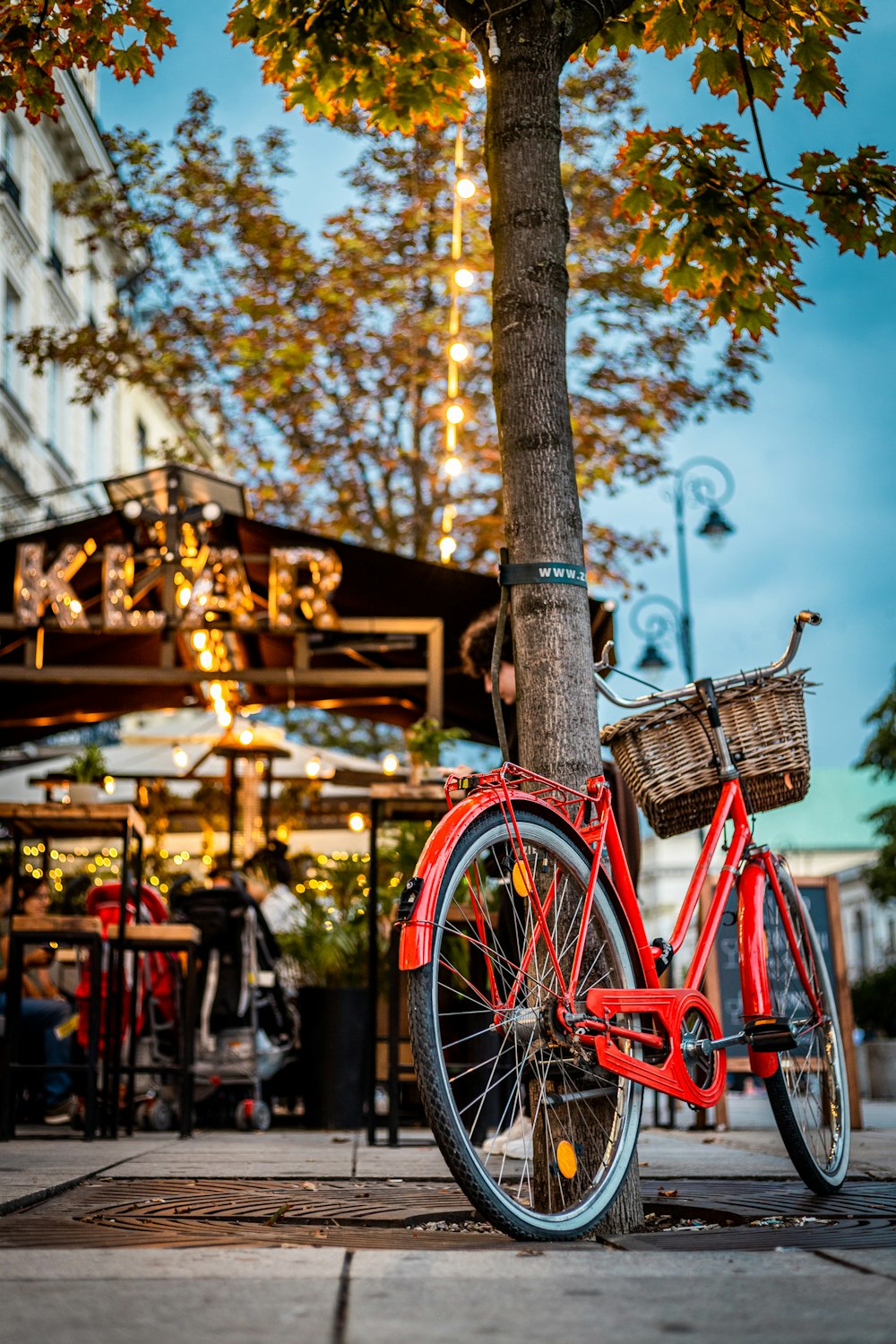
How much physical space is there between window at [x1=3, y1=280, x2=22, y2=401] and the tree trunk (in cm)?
2258

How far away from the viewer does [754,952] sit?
4184mm

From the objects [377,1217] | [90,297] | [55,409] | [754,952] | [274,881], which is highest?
[90,297]

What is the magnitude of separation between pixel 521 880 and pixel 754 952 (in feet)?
3.14

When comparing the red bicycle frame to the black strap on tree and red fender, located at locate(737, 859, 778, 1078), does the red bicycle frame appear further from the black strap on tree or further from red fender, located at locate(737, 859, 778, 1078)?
the black strap on tree

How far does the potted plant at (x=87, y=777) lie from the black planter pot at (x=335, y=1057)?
5.39ft

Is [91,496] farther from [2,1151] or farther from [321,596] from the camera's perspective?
[2,1151]

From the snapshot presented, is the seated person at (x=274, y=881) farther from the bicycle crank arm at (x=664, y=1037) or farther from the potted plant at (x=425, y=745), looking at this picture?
the bicycle crank arm at (x=664, y=1037)

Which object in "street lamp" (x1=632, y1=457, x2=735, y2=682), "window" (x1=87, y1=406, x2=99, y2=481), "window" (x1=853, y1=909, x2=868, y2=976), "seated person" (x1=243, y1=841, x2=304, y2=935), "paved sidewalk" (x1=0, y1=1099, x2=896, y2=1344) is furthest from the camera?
"window" (x1=853, y1=909, x2=868, y2=976)

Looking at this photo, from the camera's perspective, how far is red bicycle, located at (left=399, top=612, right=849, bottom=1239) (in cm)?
315

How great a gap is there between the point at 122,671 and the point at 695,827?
614 cm

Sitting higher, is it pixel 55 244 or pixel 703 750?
pixel 55 244

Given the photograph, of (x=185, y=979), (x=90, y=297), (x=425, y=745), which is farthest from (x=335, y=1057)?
(x=90, y=297)

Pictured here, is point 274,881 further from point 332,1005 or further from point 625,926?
point 625,926

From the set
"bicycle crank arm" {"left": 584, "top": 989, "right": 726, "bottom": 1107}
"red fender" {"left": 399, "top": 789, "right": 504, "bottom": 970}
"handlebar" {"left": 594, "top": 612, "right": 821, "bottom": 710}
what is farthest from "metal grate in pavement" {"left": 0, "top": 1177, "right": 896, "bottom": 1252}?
"handlebar" {"left": 594, "top": 612, "right": 821, "bottom": 710}
